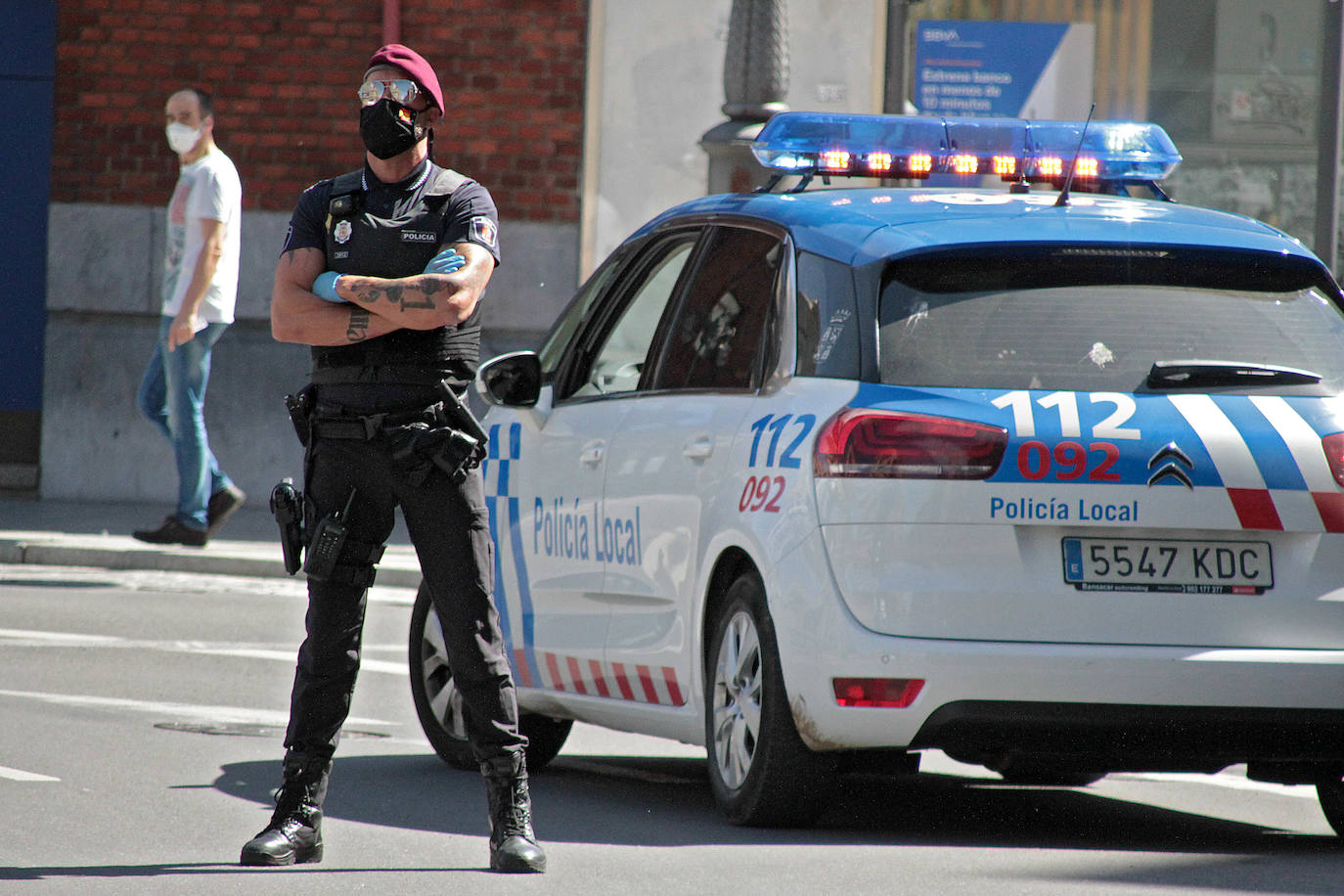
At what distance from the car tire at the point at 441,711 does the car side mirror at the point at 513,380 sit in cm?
64

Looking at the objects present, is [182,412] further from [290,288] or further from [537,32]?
[290,288]

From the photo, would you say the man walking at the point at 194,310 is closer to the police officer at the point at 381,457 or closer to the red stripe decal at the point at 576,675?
the red stripe decal at the point at 576,675

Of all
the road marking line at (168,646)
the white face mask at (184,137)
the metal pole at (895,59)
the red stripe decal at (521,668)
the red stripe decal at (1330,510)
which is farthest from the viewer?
the white face mask at (184,137)

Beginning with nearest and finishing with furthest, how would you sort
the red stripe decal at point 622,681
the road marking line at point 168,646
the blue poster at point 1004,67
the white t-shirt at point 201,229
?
the red stripe decal at point 622,681, the road marking line at point 168,646, the white t-shirt at point 201,229, the blue poster at point 1004,67

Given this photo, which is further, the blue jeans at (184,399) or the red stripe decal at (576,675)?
the blue jeans at (184,399)

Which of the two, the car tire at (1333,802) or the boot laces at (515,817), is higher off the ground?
the boot laces at (515,817)

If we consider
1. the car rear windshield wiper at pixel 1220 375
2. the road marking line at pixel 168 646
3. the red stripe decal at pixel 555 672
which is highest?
the car rear windshield wiper at pixel 1220 375

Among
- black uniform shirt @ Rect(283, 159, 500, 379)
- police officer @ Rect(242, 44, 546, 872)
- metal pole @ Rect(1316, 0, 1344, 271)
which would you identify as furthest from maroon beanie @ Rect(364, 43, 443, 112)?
metal pole @ Rect(1316, 0, 1344, 271)

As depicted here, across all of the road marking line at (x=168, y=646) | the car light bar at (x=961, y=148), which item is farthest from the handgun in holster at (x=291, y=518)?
the road marking line at (x=168, y=646)

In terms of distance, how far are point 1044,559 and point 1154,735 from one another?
20.6 inches

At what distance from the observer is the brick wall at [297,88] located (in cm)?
1616

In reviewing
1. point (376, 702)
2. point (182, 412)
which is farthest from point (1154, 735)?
point (182, 412)

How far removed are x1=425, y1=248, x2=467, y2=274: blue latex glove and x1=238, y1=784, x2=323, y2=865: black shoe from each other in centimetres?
124

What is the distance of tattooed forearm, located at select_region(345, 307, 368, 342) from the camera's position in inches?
208
